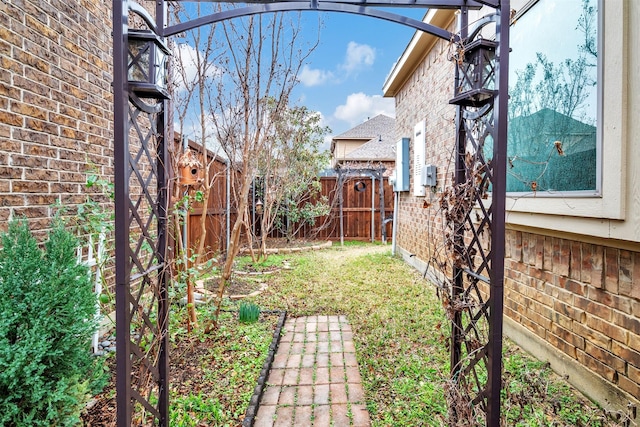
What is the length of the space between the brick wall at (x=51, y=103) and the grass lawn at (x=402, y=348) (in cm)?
256

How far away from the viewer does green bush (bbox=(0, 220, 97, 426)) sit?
167cm

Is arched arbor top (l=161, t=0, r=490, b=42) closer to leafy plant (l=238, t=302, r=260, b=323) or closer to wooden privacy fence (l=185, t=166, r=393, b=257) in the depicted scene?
leafy plant (l=238, t=302, r=260, b=323)

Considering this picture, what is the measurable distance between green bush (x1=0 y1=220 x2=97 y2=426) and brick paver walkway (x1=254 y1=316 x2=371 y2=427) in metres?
1.06

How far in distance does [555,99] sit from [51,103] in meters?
3.63

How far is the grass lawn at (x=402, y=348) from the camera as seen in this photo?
88.3 inches

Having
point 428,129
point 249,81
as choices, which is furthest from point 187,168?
point 428,129

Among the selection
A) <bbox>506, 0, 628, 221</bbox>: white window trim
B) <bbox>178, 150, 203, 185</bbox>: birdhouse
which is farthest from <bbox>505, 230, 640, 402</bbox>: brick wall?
<bbox>178, 150, 203, 185</bbox>: birdhouse

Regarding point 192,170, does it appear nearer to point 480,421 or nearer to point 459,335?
point 459,335

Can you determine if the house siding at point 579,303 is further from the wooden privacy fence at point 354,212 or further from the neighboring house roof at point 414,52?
the wooden privacy fence at point 354,212

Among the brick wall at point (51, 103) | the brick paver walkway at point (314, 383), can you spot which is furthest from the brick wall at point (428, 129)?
the brick wall at point (51, 103)

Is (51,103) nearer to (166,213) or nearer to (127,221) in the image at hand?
(166,213)

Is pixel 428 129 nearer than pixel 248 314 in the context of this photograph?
No

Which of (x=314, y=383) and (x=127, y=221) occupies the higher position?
(x=127, y=221)

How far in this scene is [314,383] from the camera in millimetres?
2746
